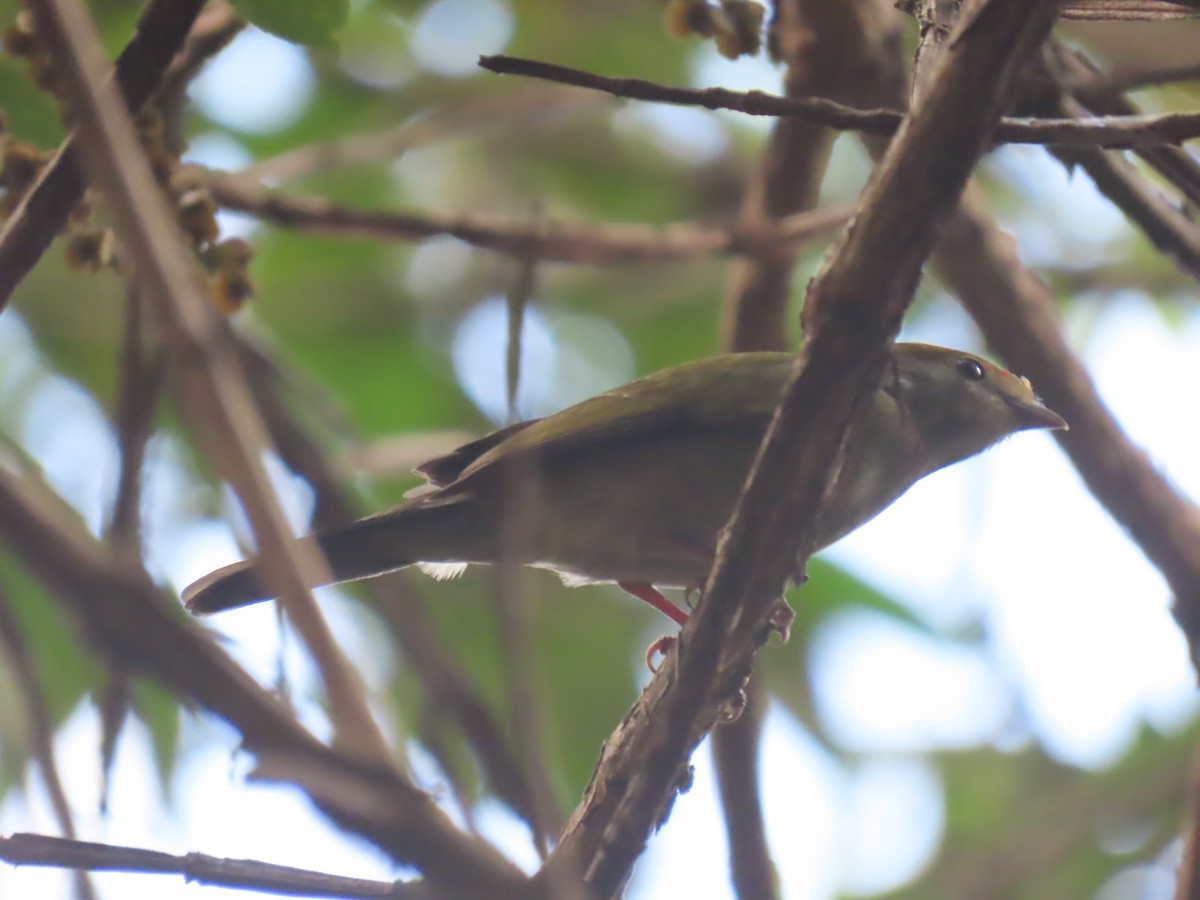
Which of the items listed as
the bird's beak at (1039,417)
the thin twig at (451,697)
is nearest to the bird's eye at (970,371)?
the bird's beak at (1039,417)

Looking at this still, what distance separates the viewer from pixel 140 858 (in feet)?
5.83

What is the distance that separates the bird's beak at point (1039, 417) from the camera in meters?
4.16

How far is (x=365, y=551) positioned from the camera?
358 cm

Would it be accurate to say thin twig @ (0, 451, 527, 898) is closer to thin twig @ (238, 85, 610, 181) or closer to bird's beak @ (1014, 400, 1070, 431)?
bird's beak @ (1014, 400, 1070, 431)

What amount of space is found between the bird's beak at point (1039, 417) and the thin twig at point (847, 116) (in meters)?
2.17

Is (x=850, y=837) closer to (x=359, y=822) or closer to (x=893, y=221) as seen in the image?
(x=893, y=221)

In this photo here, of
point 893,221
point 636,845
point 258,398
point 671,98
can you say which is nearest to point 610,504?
point 258,398

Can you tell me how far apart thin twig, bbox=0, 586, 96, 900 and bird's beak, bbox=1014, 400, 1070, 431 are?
3126 mm

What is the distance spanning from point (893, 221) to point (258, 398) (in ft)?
5.30

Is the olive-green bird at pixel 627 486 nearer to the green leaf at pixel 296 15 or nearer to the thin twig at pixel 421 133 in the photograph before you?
the green leaf at pixel 296 15

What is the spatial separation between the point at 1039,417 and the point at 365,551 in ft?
6.82

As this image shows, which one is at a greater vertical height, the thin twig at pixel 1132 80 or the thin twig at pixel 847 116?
the thin twig at pixel 1132 80

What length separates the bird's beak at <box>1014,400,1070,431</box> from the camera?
13.7ft

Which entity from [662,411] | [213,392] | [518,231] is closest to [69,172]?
[213,392]
